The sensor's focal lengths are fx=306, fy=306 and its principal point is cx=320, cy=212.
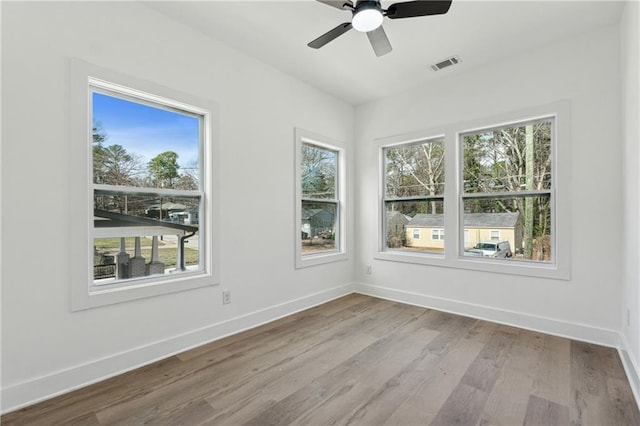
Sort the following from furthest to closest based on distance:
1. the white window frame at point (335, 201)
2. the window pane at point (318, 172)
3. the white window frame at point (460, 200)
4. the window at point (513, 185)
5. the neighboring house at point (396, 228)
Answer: the neighboring house at point (396, 228) < the window pane at point (318, 172) < the white window frame at point (335, 201) < the window at point (513, 185) < the white window frame at point (460, 200)

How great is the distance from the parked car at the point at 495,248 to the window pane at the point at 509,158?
0.61m

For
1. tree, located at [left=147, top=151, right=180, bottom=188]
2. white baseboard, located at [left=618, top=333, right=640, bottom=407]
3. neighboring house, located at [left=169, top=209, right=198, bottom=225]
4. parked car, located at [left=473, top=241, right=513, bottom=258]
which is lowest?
white baseboard, located at [left=618, top=333, right=640, bottom=407]

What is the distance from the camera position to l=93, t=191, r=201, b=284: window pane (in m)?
2.40

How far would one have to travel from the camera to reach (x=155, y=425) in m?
1.77

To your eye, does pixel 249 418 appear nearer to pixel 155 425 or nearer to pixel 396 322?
pixel 155 425

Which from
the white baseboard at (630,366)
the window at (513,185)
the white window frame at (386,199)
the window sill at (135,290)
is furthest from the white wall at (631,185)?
the window sill at (135,290)

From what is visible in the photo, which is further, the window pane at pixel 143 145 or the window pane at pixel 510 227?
the window pane at pixel 510 227

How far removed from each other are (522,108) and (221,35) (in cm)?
316

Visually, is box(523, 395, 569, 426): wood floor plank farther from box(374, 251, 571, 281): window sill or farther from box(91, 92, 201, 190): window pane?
box(91, 92, 201, 190): window pane

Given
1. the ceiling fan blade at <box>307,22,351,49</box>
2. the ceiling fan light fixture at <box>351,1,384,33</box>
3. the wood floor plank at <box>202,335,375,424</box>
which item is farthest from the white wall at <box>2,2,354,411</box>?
the ceiling fan light fixture at <box>351,1,384,33</box>

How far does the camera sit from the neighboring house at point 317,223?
412 centimetres

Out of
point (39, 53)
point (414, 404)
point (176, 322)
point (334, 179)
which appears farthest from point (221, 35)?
point (414, 404)

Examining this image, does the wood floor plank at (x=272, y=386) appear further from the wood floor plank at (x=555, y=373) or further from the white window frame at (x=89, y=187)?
the wood floor plank at (x=555, y=373)

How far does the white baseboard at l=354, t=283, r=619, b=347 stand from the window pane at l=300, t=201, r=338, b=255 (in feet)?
3.10
